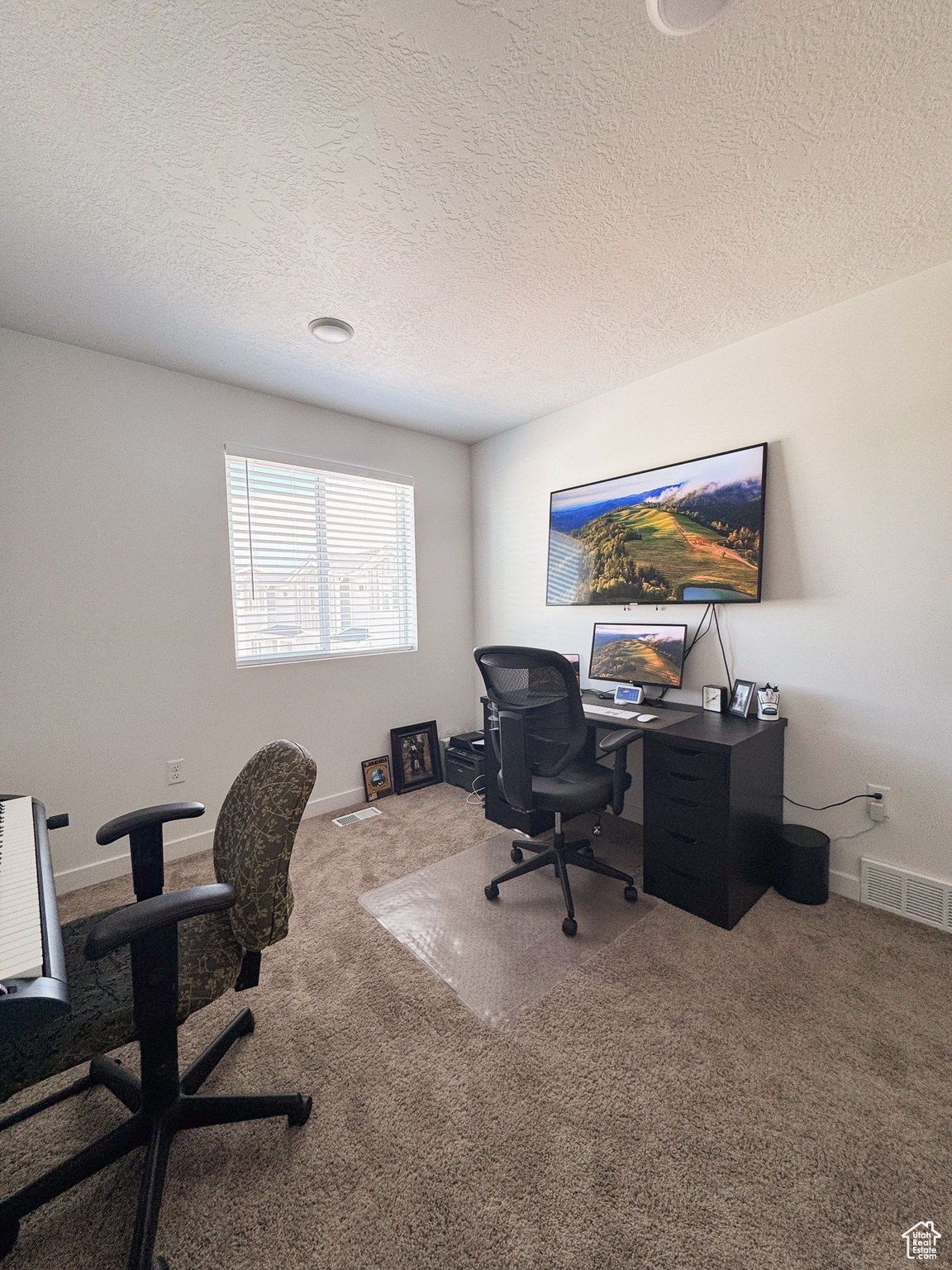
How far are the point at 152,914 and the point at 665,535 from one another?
2623 mm

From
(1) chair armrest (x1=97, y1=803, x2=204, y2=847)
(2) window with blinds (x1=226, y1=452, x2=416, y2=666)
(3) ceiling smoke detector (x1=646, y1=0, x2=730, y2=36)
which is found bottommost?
(1) chair armrest (x1=97, y1=803, x2=204, y2=847)

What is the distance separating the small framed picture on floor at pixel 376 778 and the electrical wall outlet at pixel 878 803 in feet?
8.67

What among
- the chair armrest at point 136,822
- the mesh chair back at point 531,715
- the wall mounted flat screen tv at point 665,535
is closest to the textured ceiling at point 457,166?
the wall mounted flat screen tv at point 665,535

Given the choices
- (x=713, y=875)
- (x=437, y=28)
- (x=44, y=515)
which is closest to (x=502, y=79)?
(x=437, y=28)

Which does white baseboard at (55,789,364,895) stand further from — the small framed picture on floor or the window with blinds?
the window with blinds

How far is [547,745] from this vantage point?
2109 millimetres

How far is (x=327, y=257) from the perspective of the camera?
1.73 metres

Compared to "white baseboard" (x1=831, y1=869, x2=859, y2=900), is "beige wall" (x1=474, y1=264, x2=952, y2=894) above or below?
above

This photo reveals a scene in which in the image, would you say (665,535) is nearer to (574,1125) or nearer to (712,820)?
(712,820)

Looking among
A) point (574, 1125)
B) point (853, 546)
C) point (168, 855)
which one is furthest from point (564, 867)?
point (168, 855)

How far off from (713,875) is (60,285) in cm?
340

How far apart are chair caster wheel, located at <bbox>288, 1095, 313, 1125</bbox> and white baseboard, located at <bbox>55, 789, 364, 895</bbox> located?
4.07 ft

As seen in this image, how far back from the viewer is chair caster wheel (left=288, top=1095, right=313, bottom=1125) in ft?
3.96
